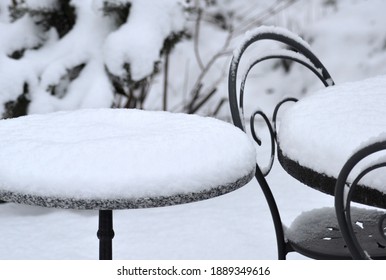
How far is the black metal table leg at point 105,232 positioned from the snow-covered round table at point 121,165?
208mm

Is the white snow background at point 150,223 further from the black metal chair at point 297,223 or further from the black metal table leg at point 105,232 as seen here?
the black metal table leg at point 105,232

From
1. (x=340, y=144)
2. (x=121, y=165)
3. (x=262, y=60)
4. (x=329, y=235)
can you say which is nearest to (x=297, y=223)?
(x=329, y=235)

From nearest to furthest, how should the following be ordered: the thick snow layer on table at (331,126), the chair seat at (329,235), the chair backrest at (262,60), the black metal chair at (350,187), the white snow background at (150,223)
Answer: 1. the black metal chair at (350,187)
2. the thick snow layer on table at (331,126)
3. the chair seat at (329,235)
4. the chair backrest at (262,60)
5. the white snow background at (150,223)

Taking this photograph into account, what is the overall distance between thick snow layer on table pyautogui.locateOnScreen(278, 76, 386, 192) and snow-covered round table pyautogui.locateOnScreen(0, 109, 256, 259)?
0.11 meters

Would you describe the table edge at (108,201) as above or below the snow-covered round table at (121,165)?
below

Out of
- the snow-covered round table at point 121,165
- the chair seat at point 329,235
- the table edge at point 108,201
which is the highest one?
the snow-covered round table at point 121,165

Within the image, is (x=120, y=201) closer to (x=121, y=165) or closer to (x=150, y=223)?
(x=121, y=165)

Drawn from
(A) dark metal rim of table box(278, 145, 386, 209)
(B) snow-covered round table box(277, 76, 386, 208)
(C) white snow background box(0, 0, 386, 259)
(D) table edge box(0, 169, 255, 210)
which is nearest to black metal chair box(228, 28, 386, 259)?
(B) snow-covered round table box(277, 76, 386, 208)

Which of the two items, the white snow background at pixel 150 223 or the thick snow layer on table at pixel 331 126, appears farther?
the white snow background at pixel 150 223

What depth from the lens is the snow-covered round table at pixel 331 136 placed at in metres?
1.20

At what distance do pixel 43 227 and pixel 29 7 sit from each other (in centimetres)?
107

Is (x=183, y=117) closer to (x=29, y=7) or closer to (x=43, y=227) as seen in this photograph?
(x=43, y=227)

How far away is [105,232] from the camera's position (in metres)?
1.61

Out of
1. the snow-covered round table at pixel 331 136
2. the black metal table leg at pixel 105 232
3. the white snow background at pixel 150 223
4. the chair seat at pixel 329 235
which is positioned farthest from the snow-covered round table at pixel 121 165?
the white snow background at pixel 150 223
